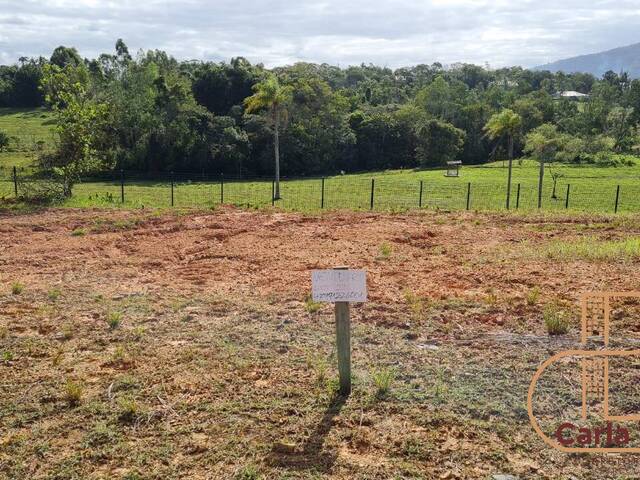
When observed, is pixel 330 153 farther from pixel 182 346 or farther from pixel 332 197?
pixel 182 346

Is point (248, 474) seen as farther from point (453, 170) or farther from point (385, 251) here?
point (453, 170)

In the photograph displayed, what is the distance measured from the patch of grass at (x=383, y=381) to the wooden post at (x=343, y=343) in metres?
0.28

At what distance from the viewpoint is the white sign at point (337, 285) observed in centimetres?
513

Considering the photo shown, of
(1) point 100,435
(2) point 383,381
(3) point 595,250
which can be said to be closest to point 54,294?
(1) point 100,435

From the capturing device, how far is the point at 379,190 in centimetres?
3209

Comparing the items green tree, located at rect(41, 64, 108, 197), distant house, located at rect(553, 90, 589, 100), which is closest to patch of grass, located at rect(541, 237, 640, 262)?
green tree, located at rect(41, 64, 108, 197)

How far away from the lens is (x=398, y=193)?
30641mm

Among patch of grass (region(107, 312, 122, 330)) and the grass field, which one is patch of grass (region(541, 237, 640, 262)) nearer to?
the grass field

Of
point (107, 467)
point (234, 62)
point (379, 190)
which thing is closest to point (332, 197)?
point (379, 190)

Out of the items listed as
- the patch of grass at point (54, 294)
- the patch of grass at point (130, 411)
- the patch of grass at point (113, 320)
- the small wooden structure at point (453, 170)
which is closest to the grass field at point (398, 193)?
the small wooden structure at point (453, 170)

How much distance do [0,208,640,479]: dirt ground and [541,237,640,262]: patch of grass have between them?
22cm

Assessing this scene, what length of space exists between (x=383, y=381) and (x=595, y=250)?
7.71 metres

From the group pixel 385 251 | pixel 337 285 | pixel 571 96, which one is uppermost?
pixel 571 96

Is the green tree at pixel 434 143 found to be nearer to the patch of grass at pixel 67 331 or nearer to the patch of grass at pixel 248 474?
the patch of grass at pixel 67 331
